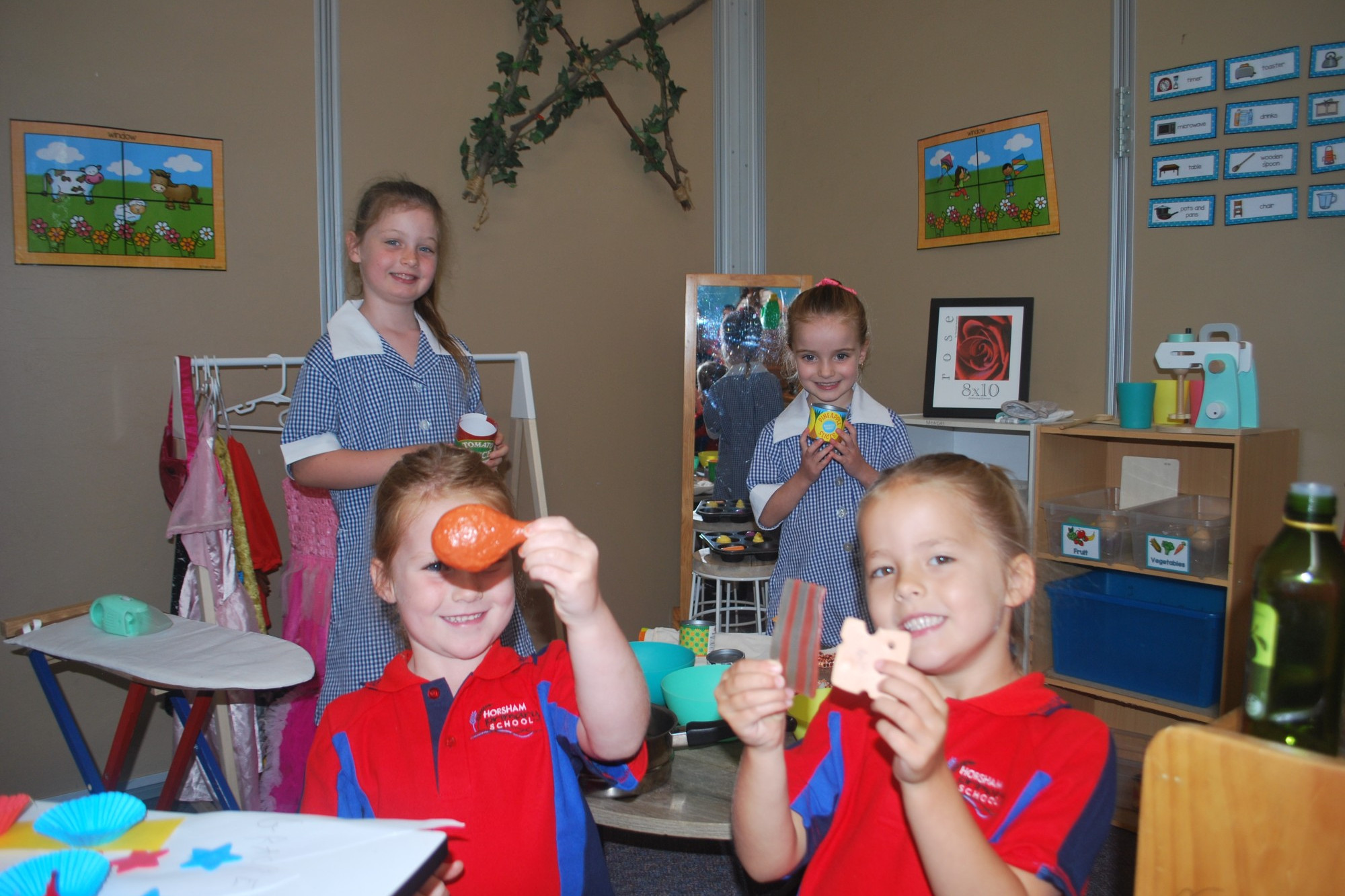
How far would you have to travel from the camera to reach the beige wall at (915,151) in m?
2.97

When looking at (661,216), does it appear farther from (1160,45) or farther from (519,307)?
(1160,45)

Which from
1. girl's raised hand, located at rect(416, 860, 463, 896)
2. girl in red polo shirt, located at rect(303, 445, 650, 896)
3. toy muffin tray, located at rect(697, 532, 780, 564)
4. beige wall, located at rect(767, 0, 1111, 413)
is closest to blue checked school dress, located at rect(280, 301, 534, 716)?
girl in red polo shirt, located at rect(303, 445, 650, 896)

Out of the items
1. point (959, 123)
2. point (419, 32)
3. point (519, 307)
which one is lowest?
point (519, 307)

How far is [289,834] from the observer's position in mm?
762

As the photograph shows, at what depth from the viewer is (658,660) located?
1592mm

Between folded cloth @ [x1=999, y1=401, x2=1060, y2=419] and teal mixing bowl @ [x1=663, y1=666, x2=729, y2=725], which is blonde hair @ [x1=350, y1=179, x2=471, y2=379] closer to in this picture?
teal mixing bowl @ [x1=663, y1=666, x2=729, y2=725]

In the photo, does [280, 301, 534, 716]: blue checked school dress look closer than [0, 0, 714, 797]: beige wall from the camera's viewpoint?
Yes

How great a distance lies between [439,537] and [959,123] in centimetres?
306

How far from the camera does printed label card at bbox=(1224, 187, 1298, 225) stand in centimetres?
254

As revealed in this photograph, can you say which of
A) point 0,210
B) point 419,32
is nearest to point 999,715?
point 0,210

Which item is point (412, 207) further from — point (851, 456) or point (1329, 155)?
point (1329, 155)

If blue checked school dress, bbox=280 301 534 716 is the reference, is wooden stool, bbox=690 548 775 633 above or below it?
below

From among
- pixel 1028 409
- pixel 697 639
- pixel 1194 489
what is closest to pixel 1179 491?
pixel 1194 489

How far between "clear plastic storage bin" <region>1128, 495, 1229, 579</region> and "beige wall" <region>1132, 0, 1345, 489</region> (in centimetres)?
44
